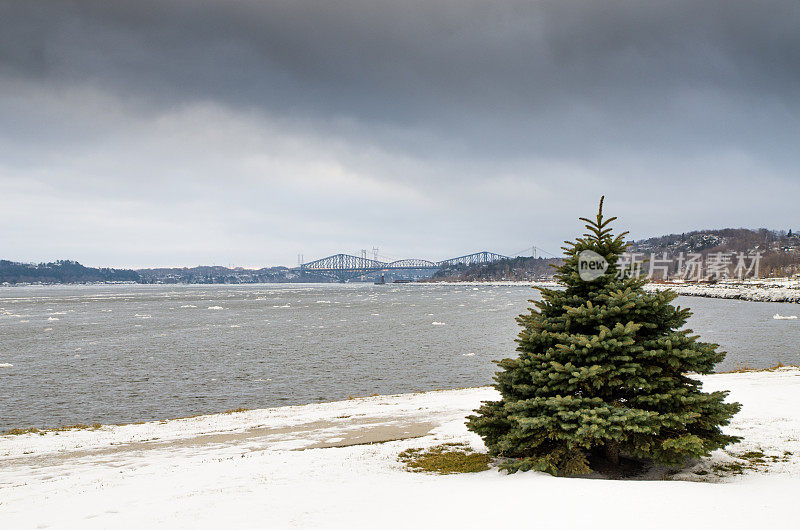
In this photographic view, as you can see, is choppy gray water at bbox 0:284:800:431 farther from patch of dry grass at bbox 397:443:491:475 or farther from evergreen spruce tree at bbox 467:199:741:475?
evergreen spruce tree at bbox 467:199:741:475

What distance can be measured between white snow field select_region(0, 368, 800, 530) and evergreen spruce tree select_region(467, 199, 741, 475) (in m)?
0.64

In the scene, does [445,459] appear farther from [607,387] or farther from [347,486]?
[607,387]

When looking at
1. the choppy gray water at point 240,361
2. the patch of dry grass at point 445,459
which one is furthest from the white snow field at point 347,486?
the choppy gray water at point 240,361

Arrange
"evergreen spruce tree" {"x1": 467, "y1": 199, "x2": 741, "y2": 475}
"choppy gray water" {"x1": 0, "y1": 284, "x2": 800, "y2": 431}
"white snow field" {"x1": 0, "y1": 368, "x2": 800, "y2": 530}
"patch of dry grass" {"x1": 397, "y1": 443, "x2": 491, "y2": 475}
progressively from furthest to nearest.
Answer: "choppy gray water" {"x1": 0, "y1": 284, "x2": 800, "y2": 431} → "patch of dry grass" {"x1": 397, "y1": 443, "x2": 491, "y2": 475} → "evergreen spruce tree" {"x1": 467, "y1": 199, "x2": 741, "y2": 475} → "white snow field" {"x1": 0, "y1": 368, "x2": 800, "y2": 530}

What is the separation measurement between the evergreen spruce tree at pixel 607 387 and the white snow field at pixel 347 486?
0.64 metres

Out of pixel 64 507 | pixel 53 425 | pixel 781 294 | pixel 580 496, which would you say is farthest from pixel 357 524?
pixel 781 294

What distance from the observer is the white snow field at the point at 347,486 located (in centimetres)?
704

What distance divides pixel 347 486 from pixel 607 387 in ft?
16.5

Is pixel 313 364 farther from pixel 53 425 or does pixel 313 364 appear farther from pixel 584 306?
pixel 584 306

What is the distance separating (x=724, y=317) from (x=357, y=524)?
7288 cm

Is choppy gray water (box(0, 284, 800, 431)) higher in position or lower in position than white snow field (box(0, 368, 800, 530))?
lower

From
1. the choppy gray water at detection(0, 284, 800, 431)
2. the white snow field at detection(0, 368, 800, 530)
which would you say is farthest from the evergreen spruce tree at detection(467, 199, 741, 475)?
the choppy gray water at detection(0, 284, 800, 431)

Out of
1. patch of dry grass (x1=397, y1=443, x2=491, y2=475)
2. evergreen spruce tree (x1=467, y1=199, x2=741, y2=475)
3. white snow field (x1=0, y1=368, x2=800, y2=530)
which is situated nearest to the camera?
white snow field (x1=0, y1=368, x2=800, y2=530)

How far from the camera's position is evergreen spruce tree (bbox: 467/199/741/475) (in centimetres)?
883
